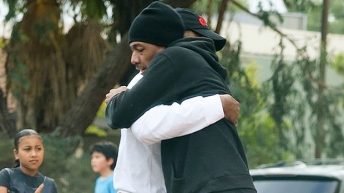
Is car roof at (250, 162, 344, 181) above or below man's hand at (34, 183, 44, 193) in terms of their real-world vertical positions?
below

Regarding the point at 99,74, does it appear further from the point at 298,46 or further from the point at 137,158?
the point at 137,158

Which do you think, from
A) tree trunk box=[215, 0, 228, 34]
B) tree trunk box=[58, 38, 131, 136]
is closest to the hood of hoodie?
tree trunk box=[58, 38, 131, 136]

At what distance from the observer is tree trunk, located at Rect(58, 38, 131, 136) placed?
34.9ft

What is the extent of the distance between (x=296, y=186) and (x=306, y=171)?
0.20 metres

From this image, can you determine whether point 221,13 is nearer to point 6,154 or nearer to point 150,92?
point 6,154

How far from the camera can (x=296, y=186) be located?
277 inches

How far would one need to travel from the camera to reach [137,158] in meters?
3.71

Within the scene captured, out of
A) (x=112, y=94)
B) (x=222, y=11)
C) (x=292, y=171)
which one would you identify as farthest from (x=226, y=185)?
(x=222, y=11)

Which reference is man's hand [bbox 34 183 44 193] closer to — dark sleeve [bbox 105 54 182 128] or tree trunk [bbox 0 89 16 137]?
dark sleeve [bbox 105 54 182 128]

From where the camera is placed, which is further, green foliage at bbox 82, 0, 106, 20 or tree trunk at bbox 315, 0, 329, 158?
tree trunk at bbox 315, 0, 329, 158

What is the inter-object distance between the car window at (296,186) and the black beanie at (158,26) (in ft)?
10.9

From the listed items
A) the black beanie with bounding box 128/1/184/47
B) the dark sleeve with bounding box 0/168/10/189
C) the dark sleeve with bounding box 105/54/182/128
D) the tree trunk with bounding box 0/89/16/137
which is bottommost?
the tree trunk with bounding box 0/89/16/137

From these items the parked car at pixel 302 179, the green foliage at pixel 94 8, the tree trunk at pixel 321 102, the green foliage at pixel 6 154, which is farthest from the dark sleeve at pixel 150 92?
the tree trunk at pixel 321 102

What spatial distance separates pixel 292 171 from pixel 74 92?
490 centimetres
